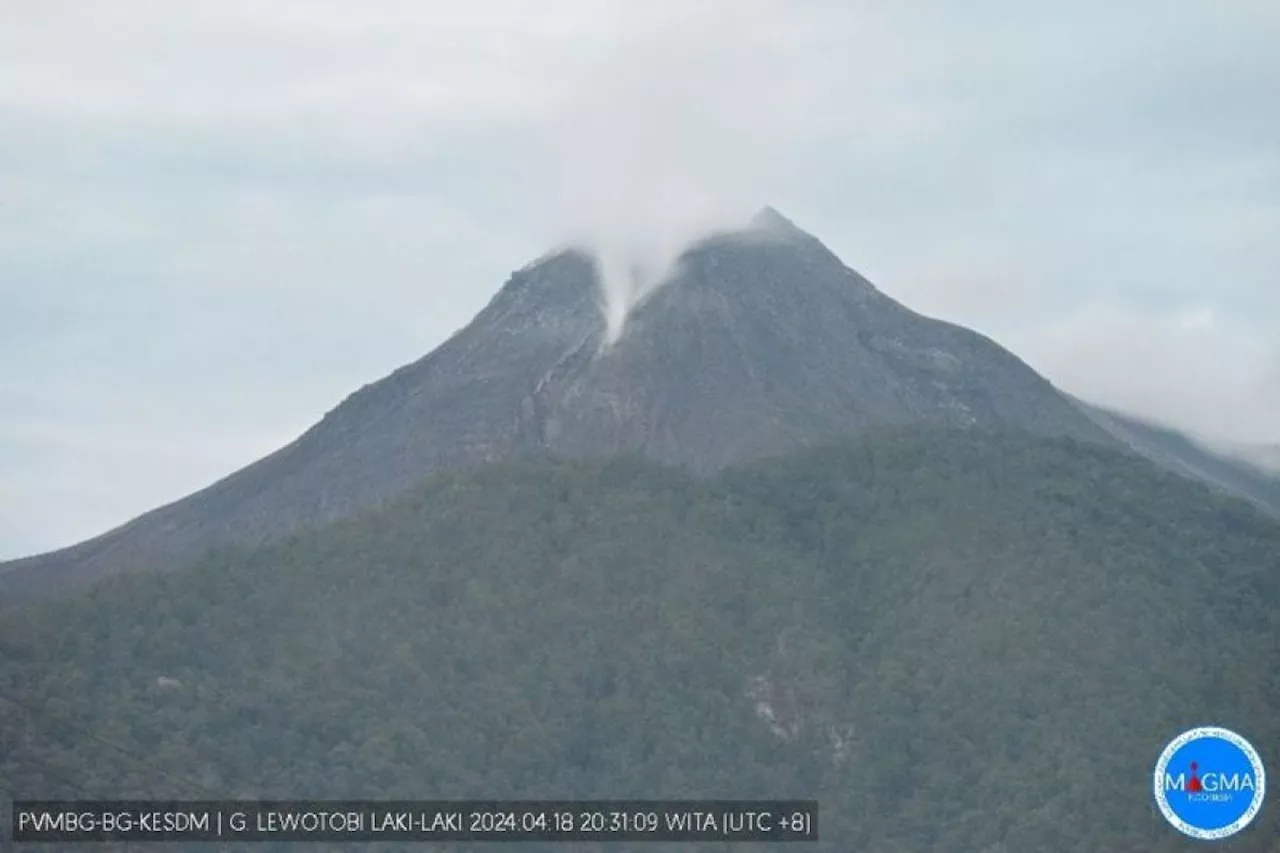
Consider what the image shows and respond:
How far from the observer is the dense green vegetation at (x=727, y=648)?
6675cm

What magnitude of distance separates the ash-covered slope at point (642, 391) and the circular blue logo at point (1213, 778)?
5782 centimetres

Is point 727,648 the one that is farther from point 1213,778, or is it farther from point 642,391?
point 1213,778

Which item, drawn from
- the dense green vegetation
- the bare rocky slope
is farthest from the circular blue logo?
the bare rocky slope

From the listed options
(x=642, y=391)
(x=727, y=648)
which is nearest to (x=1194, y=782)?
(x=727, y=648)

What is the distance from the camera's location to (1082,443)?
306ft

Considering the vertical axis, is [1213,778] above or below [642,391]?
below

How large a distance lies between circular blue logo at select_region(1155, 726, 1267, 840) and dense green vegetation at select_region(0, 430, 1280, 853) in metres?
25.9

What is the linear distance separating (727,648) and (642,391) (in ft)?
78.2

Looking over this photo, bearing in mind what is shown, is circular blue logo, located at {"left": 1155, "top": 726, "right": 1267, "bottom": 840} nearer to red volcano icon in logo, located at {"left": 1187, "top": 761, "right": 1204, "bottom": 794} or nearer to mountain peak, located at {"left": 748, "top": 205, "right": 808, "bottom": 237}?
red volcano icon in logo, located at {"left": 1187, "top": 761, "right": 1204, "bottom": 794}

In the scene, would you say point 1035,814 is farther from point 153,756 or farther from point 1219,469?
point 1219,469

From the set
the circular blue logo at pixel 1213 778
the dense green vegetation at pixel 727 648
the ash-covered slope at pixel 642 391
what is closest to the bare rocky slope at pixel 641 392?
the ash-covered slope at pixel 642 391

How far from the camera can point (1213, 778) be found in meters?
34.2

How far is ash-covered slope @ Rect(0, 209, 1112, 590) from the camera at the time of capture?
95312 millimetres

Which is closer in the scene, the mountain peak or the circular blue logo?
the circular blue logo
